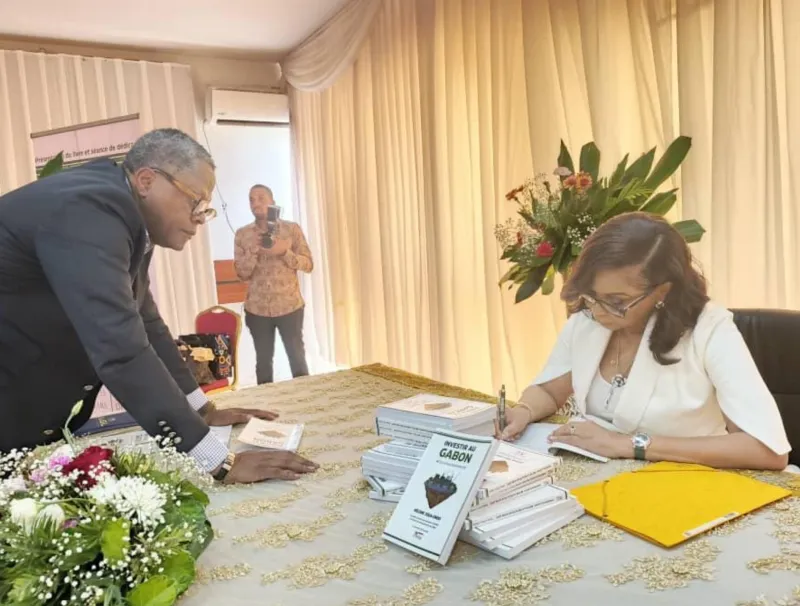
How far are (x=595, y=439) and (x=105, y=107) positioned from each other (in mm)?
5157

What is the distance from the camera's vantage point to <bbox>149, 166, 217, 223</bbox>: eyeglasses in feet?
5.26

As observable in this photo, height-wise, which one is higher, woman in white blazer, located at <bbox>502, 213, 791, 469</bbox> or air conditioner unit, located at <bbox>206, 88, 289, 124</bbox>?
air conditioner unit, located at <bbox>206, 88, 289, 124</bbox>

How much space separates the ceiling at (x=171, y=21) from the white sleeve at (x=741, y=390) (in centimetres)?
412

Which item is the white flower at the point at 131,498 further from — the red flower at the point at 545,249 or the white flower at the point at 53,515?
the red flower at the point at 545,249

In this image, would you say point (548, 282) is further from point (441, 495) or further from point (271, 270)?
point (271, 270)

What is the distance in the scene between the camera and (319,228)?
5.90 m

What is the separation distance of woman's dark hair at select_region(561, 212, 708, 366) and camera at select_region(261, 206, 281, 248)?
3.46 metres

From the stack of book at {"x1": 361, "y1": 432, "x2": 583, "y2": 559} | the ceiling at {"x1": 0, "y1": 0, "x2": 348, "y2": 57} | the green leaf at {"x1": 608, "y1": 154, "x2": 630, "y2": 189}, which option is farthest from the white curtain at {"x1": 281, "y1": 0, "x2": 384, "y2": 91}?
the stack of book at {"x1": 361, "y1": 432, "x2": 583, "y2": 559}

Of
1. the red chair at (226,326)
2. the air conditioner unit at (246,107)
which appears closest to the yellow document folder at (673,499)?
the red chair at (226,326)

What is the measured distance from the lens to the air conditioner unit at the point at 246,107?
5.67 meters

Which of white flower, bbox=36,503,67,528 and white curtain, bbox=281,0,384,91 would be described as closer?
white flower, bbox=36,503,67,528

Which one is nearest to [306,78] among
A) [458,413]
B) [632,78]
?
[632,78]

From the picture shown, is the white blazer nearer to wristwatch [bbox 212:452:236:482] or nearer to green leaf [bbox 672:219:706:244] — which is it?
green leaf [bbox 672:219:706:244]

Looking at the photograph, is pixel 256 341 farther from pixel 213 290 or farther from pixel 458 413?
pixel 458 413
